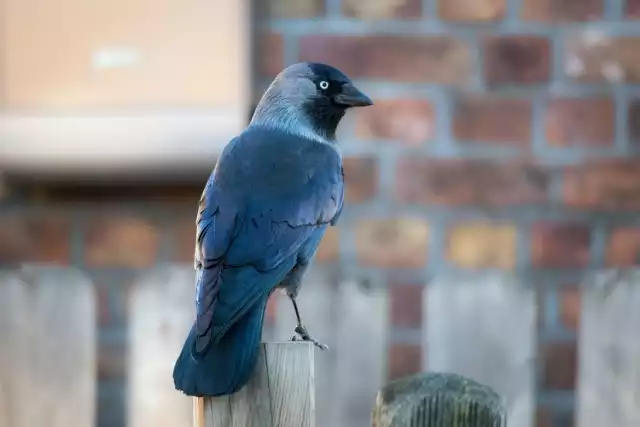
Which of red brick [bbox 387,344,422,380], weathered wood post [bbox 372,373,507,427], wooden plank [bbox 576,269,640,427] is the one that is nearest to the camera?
weathered wood post [bbox 372,373,507,427]

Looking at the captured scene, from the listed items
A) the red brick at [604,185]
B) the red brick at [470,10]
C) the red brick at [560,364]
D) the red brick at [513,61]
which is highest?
the red brick at [470,10]

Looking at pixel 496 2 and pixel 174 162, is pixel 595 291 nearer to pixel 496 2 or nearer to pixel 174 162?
pixel 496 2

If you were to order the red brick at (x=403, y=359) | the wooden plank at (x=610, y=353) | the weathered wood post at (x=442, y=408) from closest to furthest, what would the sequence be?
the weathered wood post at (x=442, y=408) → the wooden plank at (x=610, y=353) → the red brick at (x=403, y=359)

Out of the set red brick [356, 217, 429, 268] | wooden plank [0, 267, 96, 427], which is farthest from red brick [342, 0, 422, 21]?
wooden plank [0, 267, 96, 427]

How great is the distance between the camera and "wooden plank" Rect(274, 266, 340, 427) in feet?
4.99

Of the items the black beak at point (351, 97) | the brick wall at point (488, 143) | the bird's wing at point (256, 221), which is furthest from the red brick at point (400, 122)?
the bird's wing at point (256, 221)

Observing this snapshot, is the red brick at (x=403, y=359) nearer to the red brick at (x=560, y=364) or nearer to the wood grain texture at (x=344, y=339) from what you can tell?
the wood grain texture at (x=344, y=339)

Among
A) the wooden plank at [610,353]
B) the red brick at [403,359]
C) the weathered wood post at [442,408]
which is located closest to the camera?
the weathered wood post at [442,408]

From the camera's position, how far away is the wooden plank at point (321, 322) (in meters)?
1.52

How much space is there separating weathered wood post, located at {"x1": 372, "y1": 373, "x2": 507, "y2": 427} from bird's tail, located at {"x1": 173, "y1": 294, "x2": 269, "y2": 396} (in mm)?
163

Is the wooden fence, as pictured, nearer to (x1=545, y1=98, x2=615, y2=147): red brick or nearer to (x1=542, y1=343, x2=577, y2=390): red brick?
(x1=542, y1=343, x2=577, y2=390): red brick

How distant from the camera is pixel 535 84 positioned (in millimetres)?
1633

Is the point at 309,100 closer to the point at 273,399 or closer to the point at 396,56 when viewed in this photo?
the point at 396,56

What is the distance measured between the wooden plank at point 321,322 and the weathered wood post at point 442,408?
0.55 m
